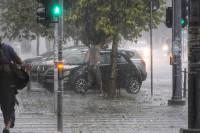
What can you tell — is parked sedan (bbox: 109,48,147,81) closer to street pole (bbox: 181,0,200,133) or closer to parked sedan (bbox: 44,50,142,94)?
parked sedan (bbox: 44,50,142,94)

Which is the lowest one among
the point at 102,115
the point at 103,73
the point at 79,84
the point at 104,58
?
the point at 102,115

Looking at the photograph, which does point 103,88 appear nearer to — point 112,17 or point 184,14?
point 112,17

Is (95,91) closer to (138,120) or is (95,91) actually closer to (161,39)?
(138,120)

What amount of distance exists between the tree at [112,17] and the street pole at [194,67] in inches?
291

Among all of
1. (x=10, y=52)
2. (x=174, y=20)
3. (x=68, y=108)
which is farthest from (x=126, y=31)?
(x=10, y=52)

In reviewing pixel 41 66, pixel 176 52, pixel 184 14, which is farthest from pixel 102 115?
pixel 41 66

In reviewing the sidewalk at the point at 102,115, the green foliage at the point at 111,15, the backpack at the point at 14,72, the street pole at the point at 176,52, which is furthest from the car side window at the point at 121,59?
the backpack at the point at 14,72

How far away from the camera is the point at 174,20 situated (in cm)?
1495

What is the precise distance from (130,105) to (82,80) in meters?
3.86

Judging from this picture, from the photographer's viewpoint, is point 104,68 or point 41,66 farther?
point 41,66

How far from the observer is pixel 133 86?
63.5 ft

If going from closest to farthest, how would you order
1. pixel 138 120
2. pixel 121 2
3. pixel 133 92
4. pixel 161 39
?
1. pixel 138 120
2. pixel 121 2
3. pixel 133 92
4. pixel 161 39

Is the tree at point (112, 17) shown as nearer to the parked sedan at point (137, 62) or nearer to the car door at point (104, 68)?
the car door at point (104, 68)

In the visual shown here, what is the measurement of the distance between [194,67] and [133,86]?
1133 cm
